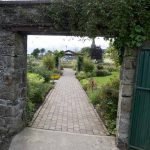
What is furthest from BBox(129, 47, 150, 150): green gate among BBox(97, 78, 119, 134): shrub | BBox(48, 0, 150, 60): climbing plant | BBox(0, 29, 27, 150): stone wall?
BBox(0, 29, 27, 150): stone wall

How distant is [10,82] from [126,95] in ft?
8.90

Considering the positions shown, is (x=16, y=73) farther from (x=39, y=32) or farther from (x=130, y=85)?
(x=130, y=85)

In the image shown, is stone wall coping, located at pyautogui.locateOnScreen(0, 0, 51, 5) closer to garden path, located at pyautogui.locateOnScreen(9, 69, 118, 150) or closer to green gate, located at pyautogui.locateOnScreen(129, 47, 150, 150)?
green gate, located at pyautogui.locateOnScreen(129, 47, 150, 150)

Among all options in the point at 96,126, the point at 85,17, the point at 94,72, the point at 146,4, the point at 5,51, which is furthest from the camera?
the point at 94,72

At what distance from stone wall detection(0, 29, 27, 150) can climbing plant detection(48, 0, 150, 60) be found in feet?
3.87

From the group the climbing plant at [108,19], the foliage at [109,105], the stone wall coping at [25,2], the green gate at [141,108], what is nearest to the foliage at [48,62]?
the foliage at [109,105]

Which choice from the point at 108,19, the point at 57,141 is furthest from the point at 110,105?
the point at 108,19

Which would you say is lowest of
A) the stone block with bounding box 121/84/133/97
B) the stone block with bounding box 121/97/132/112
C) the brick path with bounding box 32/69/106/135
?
the brick path with bounding box 32/69/106/135

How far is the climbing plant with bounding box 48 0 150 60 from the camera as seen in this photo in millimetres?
4445

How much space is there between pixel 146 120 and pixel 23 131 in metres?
3.08

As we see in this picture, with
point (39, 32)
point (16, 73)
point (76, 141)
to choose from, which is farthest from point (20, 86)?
point (76, 141)

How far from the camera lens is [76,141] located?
5512mm

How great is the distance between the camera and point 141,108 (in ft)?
16.0

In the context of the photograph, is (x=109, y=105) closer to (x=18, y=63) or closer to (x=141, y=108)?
(x=141, y=108)
